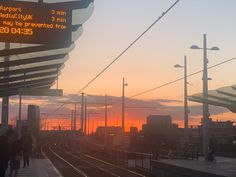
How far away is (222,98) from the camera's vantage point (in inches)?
1226

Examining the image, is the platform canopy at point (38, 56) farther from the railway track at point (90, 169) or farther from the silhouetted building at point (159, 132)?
the silhouetted building at point (159, 132)

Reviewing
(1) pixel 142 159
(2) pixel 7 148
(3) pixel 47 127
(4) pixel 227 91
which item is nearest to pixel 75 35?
(2) pixel 7 148

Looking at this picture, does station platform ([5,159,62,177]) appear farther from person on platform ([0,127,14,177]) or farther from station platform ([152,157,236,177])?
person on platform ([0,127,14,177])

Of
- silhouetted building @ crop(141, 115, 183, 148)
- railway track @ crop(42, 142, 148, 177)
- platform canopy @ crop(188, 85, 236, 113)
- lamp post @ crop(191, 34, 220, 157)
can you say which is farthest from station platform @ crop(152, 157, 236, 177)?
silhouetted building @ crop(141, 115, 183, 148)

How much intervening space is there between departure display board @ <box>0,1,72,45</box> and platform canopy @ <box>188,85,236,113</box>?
1681cm

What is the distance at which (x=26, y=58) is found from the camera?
19906mm

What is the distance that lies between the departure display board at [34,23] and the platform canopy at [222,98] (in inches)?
662

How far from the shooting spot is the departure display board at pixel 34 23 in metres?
13.4

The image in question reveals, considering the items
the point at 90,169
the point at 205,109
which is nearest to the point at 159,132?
the point at 205,109

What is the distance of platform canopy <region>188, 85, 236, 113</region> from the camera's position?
1185 inches

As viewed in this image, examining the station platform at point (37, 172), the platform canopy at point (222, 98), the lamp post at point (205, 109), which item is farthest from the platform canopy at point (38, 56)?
the lamp post at point (205, 109)

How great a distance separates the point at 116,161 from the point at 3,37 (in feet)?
95.7

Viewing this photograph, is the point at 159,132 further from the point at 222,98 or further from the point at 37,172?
the point at 37,172

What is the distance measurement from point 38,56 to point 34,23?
7389 millimetres
